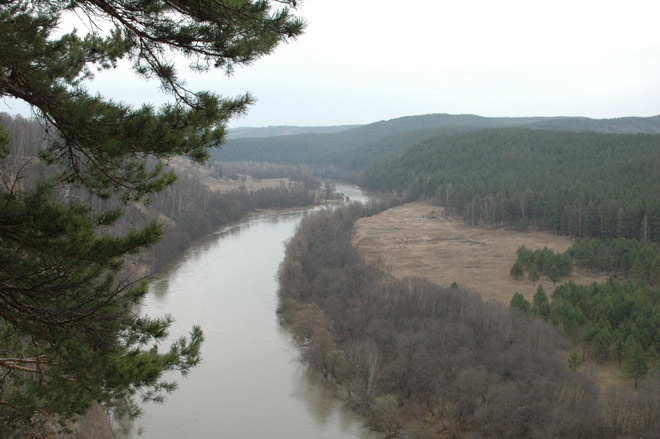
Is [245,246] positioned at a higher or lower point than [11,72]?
lower

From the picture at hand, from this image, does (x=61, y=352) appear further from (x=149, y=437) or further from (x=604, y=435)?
(x=604, y=435)

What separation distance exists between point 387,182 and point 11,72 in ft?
263

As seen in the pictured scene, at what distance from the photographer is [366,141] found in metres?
141

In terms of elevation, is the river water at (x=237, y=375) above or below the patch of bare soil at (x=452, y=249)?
above

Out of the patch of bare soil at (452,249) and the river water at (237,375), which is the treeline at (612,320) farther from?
the river water at (237,375)

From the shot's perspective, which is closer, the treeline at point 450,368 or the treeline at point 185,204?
the treeline at point 450,368

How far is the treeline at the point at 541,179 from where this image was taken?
4488 cm

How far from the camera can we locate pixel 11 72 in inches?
150

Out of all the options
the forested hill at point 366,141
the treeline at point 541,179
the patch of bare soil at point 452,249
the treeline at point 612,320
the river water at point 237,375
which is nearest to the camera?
the river water at point 237,375

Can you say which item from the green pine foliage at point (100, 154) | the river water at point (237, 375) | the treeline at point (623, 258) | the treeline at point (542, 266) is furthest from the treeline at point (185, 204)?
the treeline at point (623, 258)

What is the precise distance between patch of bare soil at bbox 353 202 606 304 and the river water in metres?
10.3

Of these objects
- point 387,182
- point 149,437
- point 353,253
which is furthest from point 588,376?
point 387,182

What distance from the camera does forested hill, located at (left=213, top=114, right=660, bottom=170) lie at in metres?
119

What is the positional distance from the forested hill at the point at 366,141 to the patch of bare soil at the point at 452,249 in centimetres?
5705
